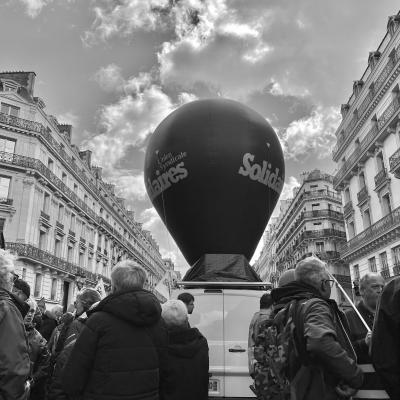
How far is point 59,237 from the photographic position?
33.8 m

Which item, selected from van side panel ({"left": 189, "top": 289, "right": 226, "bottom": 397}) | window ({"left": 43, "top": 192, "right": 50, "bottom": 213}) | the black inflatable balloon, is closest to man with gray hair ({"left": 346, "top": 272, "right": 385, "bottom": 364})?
van side panel ({"left": 189, "top": 289, "right": 226, "bottom": 397})

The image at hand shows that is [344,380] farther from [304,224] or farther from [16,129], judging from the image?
[304,224]

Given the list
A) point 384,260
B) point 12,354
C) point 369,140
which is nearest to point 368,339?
point 12,354

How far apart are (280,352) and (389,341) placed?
0.95 m

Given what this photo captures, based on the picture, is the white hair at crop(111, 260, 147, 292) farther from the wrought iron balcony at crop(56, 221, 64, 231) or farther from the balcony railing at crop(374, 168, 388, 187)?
the wrought iron balcony at crop(56, 221, 64, 231)

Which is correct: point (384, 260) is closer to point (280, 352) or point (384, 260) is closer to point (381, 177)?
point (381, 177)

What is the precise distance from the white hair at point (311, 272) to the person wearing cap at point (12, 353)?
1.98 meters

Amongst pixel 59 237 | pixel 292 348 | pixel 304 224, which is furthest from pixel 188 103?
pixel 304 224

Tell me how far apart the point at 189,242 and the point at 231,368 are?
3295 mm

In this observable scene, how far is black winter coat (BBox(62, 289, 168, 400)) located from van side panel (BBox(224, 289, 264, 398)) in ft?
6.41

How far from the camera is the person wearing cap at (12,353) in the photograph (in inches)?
95.7

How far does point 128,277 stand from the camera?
2.87 meters

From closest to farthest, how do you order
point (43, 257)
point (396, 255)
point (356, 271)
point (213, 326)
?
point (213, 326) < point (396, 255) < point (43, 257) < point (356, 271)

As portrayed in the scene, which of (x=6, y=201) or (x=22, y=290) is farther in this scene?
(x=6, y=201)
